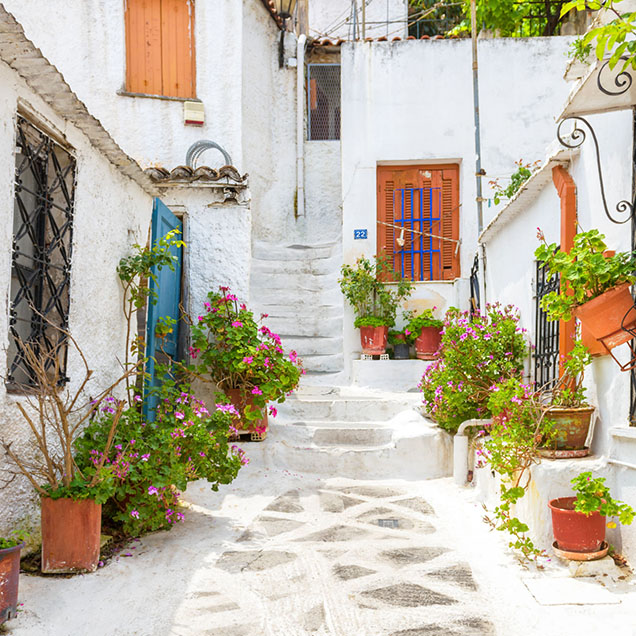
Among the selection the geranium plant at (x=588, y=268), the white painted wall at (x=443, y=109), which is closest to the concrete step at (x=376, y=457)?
the geranium plant at (x=588, y=268)

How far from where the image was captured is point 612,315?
12.6 ft

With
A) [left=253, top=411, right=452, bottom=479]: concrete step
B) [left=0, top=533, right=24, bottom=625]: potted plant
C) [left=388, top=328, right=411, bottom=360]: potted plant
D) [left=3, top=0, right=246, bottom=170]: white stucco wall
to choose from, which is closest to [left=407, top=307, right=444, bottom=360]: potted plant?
[left=388, top=328, right=411, bottom=360]: potted plant

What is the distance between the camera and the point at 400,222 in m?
10.4

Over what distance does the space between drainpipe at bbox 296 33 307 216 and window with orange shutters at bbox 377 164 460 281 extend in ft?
8.33

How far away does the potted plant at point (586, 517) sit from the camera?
3785 mm

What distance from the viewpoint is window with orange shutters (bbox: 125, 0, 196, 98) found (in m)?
9.81

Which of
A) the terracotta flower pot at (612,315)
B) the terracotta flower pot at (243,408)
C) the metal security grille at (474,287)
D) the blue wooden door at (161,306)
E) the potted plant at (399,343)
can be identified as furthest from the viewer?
the potted plant at (399,343)

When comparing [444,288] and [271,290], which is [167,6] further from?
[444,288]

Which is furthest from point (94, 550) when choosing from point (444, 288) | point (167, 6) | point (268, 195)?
point (268, 195)

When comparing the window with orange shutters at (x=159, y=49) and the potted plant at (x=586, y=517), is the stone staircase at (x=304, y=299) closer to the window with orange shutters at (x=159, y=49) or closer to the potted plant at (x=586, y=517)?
the window with orange shutters at (x=159, y=49)

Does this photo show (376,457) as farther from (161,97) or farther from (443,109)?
(161,97)

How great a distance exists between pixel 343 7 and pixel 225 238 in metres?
8.49

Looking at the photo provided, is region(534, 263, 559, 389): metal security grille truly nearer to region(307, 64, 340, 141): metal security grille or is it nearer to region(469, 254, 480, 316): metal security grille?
region(469, 254, 480, 316): metal security grille

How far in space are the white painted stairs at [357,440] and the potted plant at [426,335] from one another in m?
1.39
